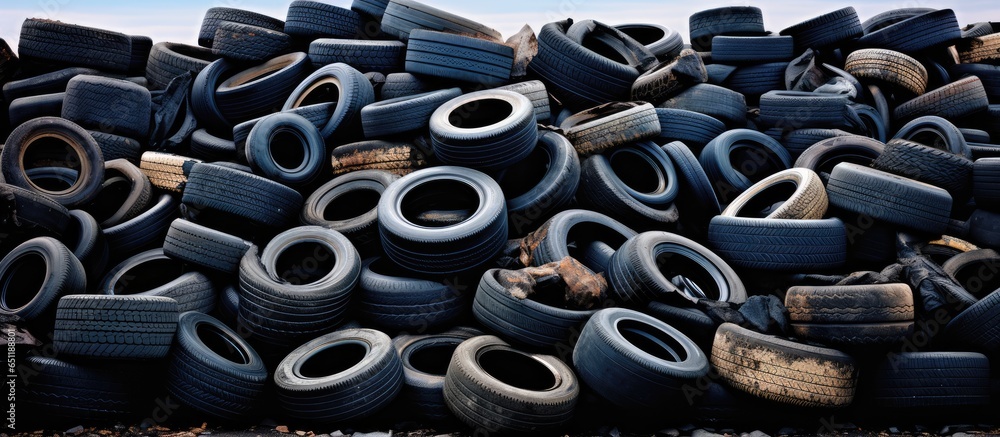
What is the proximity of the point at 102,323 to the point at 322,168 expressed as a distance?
9.50 ft

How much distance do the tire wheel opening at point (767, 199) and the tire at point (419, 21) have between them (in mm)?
3653

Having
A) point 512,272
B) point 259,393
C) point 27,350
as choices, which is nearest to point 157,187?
point 27,350

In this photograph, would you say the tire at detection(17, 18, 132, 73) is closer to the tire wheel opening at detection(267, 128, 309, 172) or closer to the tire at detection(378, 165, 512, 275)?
the tire wheel opening at detection(267, 128, 309, 172)

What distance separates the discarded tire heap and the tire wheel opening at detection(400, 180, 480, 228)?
1.2 inches

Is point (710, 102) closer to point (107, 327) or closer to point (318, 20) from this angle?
point (318, 20)

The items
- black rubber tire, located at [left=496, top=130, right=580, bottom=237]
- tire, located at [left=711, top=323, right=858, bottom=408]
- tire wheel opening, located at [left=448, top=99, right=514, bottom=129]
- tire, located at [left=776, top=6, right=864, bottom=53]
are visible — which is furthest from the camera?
tire, located at [left=776, top=6, right=864, bottom=53]

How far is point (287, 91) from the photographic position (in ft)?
28.1

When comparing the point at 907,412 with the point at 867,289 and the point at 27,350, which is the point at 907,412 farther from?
the point at 27,350

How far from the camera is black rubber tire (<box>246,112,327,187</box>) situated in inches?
272

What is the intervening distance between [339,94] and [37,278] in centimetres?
327

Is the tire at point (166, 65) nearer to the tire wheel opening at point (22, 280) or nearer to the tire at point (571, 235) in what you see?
the tire wheel opening at point (22, 280)

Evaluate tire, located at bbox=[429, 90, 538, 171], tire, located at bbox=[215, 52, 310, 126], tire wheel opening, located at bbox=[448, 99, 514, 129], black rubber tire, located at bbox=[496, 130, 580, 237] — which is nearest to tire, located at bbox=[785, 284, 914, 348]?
black rubber tire, located at bbox=[496, 130, 580, 237]

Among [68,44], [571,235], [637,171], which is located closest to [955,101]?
[637,171]

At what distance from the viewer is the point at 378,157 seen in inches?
286
